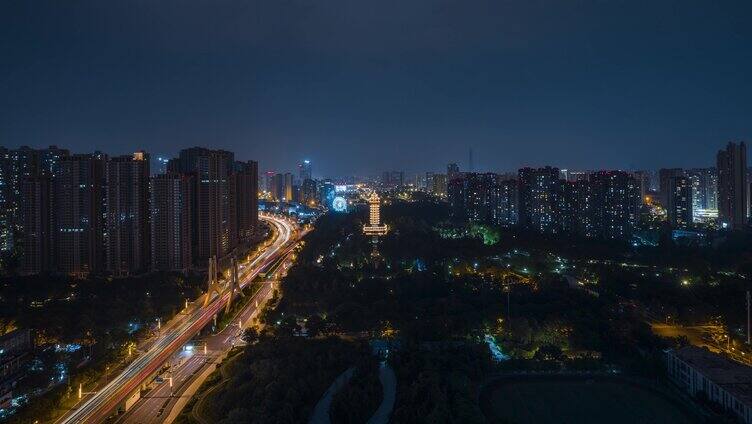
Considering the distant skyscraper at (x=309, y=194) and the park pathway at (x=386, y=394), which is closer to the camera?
the park pathway at (x=386, y=394)

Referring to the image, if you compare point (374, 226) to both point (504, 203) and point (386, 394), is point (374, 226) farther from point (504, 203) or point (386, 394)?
point (386, 394)

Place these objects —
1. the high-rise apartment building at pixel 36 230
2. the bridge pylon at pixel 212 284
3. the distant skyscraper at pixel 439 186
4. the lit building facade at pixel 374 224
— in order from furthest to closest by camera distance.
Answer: the distant skyscraper at pixel 439 186
the lit building facade at pixel 374 224
the high-rise apartment building at pixel 36 230
the bridge pylon at pixel 212 284

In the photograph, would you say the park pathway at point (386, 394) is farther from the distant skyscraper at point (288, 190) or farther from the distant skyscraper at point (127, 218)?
the distant skyscraper at point (288, 190)

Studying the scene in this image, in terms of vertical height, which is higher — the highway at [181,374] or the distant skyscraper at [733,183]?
the distant skyscraper at [733,183]

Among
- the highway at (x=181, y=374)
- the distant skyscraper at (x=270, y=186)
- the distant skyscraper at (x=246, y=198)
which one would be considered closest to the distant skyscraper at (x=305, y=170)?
the distant skyscraper at (x=270, y=186)

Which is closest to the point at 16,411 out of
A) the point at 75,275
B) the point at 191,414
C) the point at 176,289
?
the point at 191,414

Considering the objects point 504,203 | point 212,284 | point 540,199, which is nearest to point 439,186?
point 504,203

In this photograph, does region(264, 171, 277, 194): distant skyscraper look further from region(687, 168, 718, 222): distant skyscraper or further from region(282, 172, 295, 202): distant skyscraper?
region(687, 168, 718, 222): distant skyscraper
